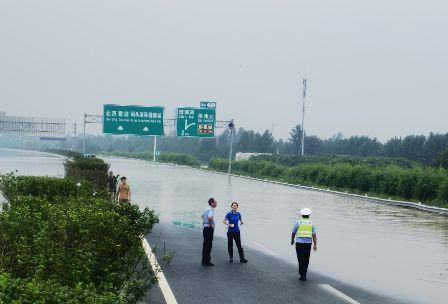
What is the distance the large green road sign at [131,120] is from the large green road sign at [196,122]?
2.63 m

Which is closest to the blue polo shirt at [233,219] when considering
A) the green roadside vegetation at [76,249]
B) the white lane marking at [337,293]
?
the white lane marking at [337,293]

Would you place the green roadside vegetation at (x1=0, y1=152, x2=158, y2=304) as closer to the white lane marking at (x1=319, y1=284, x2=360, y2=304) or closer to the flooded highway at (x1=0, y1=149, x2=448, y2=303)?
the white lane marking at (x1=319, y1=284, x2=360, y2=304)

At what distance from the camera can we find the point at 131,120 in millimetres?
63375

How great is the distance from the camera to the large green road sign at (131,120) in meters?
63.0

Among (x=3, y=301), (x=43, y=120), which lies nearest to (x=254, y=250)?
(x=3, y=301)

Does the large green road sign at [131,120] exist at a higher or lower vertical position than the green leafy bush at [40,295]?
higher

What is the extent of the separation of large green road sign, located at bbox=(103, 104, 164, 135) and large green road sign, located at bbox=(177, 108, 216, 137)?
2.63m

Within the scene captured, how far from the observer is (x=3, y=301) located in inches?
171

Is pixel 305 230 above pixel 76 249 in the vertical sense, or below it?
below

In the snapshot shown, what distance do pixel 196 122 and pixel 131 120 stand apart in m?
7.02

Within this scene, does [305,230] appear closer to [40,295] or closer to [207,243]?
[207,243]

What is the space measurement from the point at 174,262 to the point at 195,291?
319cm

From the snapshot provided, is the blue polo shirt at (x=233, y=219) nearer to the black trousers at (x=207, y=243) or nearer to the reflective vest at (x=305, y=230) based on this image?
the black trousers at (x=207, y=243)

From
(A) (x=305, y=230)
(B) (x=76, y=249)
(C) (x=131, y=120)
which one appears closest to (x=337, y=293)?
(A) (x=305, y=230)
